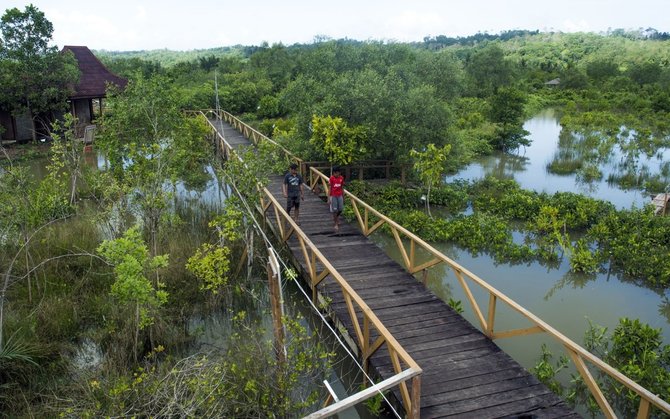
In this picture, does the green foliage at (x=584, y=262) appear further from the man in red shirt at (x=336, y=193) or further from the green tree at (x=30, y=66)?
the green tree at (x=30, y=66)

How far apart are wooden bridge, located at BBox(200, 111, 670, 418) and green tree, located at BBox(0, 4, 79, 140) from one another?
16895 mm

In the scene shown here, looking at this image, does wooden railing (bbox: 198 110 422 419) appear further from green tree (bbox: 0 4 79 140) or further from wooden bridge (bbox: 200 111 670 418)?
green tree (bbox: 0 4 79 140)

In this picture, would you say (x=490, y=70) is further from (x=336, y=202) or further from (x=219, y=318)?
(x=219, y=318)

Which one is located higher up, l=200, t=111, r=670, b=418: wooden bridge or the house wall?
the house wall

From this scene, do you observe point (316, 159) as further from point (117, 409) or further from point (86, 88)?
point (86, 88)

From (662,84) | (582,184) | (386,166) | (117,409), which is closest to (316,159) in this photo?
(386,166)

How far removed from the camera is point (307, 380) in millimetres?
6465

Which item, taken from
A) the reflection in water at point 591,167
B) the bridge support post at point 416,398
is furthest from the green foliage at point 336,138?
the bridge support post at point 416,398

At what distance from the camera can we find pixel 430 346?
23.4 feet

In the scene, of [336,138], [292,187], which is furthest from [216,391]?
[336,138]

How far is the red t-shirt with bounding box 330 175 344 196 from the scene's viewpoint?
10.9 metres

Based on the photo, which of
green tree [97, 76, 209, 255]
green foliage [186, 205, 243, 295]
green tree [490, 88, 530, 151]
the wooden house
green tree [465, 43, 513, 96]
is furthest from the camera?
green tree [465, 43, 513, 96]

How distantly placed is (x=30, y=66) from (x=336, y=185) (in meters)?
17.1

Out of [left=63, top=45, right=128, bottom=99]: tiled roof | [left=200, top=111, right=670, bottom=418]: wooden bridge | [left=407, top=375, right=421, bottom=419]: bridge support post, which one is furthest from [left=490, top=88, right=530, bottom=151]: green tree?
[left=407, top=375, right=421, bottom=419]: bridge support post
